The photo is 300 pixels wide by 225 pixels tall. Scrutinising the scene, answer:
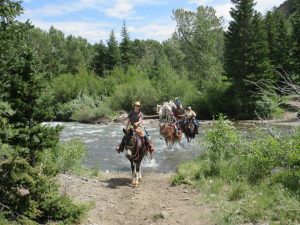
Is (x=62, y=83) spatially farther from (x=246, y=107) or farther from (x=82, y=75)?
(x=246, y=107)

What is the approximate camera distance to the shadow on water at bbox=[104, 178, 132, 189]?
14181 mm

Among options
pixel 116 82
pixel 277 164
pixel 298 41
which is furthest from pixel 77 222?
pixel 116 82

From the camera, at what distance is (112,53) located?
6862 cm

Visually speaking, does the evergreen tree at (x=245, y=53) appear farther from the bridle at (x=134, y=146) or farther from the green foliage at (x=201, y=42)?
the bridle at (x=134, y=146)

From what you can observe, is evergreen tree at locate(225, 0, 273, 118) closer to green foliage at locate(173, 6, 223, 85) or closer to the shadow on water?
green foliage at locate(173, 6, 223, 85)

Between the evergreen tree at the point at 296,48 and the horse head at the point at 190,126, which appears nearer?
the horse head at the point at 190,126

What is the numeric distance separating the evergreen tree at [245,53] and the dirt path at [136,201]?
31.1m

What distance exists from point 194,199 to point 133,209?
5.67 ft

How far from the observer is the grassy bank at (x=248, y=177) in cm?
970

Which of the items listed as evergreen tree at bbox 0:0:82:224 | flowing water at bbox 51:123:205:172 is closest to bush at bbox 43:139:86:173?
flowing water at bbox 51:123:205:172

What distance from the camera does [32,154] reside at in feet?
37.0

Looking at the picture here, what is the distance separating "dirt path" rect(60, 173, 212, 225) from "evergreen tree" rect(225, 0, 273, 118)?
31.1 metres

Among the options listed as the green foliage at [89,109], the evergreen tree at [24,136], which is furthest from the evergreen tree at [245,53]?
the evergreen tree at [24,136]

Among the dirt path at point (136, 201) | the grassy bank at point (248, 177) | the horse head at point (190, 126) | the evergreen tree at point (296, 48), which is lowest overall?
the dirt path at point (136, 201)
